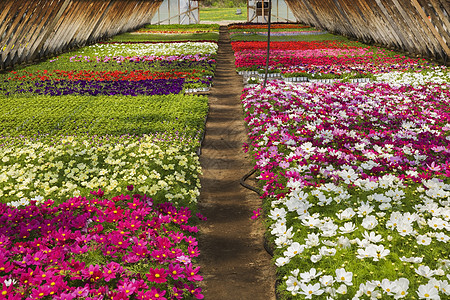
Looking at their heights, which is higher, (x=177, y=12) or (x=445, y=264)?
(x=177, y=12)

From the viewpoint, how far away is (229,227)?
570cm

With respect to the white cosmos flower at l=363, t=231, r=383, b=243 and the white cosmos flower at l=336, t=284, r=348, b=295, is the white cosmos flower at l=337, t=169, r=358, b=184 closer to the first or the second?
the white cosmos flower at l=363, t=231, r=383, b=243

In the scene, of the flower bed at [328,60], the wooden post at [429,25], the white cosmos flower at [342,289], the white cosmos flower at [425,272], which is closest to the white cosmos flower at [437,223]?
the white cosmos flower at [425,272]

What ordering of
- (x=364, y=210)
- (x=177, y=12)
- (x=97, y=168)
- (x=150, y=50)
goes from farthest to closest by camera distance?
(x=177, y=12) < (x=150, y=50) < (x=97, y=168) < (x=364, y=210)

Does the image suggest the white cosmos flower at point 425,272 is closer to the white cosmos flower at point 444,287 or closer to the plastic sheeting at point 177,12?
the white cosmos flower at point 444,287

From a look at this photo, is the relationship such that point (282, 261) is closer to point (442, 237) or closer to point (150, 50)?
point (442, 237)

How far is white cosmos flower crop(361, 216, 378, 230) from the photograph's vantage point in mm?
4457

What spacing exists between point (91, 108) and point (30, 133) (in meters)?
2.26

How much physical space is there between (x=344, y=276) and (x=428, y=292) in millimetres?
662

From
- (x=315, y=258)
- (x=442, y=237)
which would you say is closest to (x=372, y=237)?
(x=315, y=258)

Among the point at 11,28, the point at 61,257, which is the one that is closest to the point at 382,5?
the point at 11,28

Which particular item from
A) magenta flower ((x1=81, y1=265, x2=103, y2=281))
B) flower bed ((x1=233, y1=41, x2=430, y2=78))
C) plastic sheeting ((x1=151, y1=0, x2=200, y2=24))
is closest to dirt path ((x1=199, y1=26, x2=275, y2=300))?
magenta flower ((x1=81, y1=265, x2=103, y2=281))

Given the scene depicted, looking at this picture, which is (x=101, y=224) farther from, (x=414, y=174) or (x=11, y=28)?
(x=11, y=28)

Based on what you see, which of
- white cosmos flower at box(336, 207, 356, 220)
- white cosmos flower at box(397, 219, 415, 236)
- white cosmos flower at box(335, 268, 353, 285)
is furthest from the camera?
white cosmos flower at box(336, 207, 356, 220)
